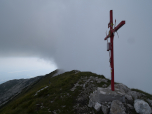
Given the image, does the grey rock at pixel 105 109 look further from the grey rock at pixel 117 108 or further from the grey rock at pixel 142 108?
the grey rock at pixel 142 108

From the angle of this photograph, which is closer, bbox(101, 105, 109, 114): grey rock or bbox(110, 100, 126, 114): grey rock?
bbox(110, 100, 126, 114): grey rock

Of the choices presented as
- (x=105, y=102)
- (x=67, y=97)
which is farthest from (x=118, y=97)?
(x=67, y=97)

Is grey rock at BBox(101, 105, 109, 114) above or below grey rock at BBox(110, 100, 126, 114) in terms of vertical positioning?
below

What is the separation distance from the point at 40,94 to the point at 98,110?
344 inches

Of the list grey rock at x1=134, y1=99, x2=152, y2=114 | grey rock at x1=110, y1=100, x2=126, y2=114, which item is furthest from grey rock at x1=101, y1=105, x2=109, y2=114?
grey rock at x1=134, y1=99, x2=152, y2=114

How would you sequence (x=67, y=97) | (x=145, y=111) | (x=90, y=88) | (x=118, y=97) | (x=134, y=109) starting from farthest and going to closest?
(x=90, y=88), (x=67, y=97), (x=118, y=97), (x=134, y=109), (x=145, y=111)

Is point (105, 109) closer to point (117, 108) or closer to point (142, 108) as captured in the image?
point (117, 108)

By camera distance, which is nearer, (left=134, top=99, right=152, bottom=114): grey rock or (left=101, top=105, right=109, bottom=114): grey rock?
(left=134, top=99, right=152, bottom=114): grey rock

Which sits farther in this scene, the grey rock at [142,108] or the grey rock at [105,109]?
the grey rock at [105,109]

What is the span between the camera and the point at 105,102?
22.8 ft

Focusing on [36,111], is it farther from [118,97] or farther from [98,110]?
[118,97]

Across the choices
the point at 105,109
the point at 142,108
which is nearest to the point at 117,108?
the point at 105,109

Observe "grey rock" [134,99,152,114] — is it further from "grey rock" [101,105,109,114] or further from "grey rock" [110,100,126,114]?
"grey rock" [101,105,109,114]

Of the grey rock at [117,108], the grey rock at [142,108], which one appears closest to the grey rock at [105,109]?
the grey rock at [117,108]
